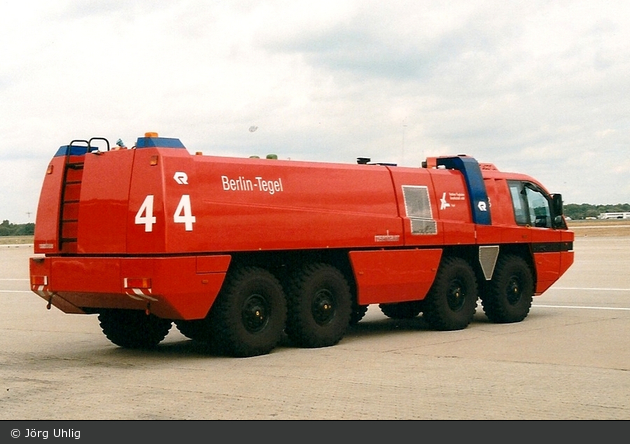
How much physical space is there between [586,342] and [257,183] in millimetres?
5010

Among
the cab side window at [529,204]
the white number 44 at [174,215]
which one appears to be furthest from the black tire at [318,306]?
the cab side window at [529,204]

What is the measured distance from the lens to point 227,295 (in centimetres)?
1233

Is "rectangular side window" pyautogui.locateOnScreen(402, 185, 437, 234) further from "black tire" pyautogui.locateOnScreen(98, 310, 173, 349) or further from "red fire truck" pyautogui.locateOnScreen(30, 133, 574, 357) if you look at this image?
"black tire" pyautogui.locateOnScreen(98, 310, 173, 349)

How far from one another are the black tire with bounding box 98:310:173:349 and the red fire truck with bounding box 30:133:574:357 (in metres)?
0.02

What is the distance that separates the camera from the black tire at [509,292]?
16766 millimetres

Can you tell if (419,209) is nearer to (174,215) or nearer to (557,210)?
(557,210)

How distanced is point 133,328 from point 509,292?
674cm

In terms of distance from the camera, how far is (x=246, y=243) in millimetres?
12594

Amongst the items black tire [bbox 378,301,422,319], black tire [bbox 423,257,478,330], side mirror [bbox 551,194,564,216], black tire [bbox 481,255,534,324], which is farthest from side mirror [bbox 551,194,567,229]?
black tire [bbox 378,301,422,319]

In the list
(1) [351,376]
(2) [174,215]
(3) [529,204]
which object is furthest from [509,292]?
(2) [174,215]

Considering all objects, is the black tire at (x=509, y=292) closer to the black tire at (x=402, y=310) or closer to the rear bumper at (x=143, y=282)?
the black tire at (x=402, y=310)

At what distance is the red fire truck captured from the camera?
12.0 meters

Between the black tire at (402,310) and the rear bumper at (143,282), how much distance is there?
497cm

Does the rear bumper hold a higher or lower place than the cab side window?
lower
